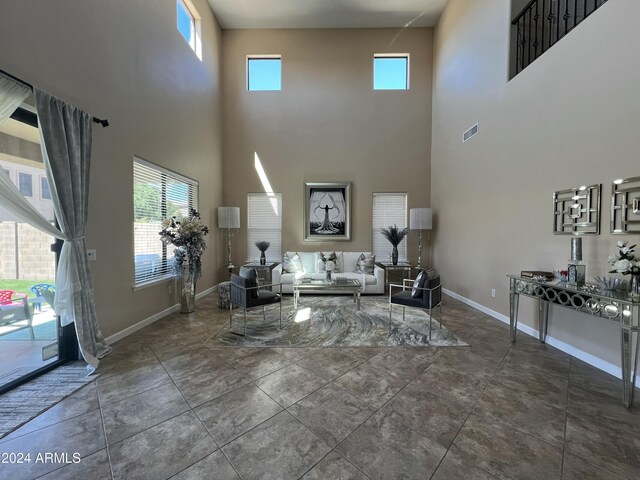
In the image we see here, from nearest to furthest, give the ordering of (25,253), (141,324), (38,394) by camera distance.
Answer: (38,394), (25,253), (141,324)

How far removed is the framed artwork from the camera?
6.36 metres

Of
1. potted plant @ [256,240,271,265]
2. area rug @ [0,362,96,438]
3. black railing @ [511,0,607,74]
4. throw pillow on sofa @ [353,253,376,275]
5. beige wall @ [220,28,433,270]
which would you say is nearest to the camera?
area rug @ [0,362,96,438]

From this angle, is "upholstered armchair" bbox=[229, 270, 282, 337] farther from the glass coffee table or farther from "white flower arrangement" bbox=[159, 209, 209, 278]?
"white flower arrangement" bbox=[159, 209, 209, 278]

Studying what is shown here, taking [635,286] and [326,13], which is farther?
[326,13]

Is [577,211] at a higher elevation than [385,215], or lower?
lower

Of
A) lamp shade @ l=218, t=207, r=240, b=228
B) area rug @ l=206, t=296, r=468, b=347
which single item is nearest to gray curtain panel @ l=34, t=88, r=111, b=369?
area rug @ l=206, t=296, r=468, b=347

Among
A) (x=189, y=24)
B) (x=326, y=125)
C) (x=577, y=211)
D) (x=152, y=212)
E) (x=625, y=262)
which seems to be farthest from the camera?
A: (x=326, y=125)

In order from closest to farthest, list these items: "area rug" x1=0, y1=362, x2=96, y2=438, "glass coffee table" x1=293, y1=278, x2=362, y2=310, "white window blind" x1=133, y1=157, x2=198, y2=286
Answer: "area rug" x1=0, y1=362, x2=96, y2=438 → "white window blind" x1=133, y1=157, x2=198, y2=286 → "glass coffee table" x1=293, y1=278, x2=362, y2=310

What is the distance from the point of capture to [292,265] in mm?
5812

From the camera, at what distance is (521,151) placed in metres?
3.58

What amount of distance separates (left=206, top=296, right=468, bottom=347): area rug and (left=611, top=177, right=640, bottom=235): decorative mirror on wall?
6.17ft

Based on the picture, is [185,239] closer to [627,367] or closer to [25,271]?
[25,271]

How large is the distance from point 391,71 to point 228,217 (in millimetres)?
5277

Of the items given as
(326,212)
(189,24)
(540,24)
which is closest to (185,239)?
(326,212)
